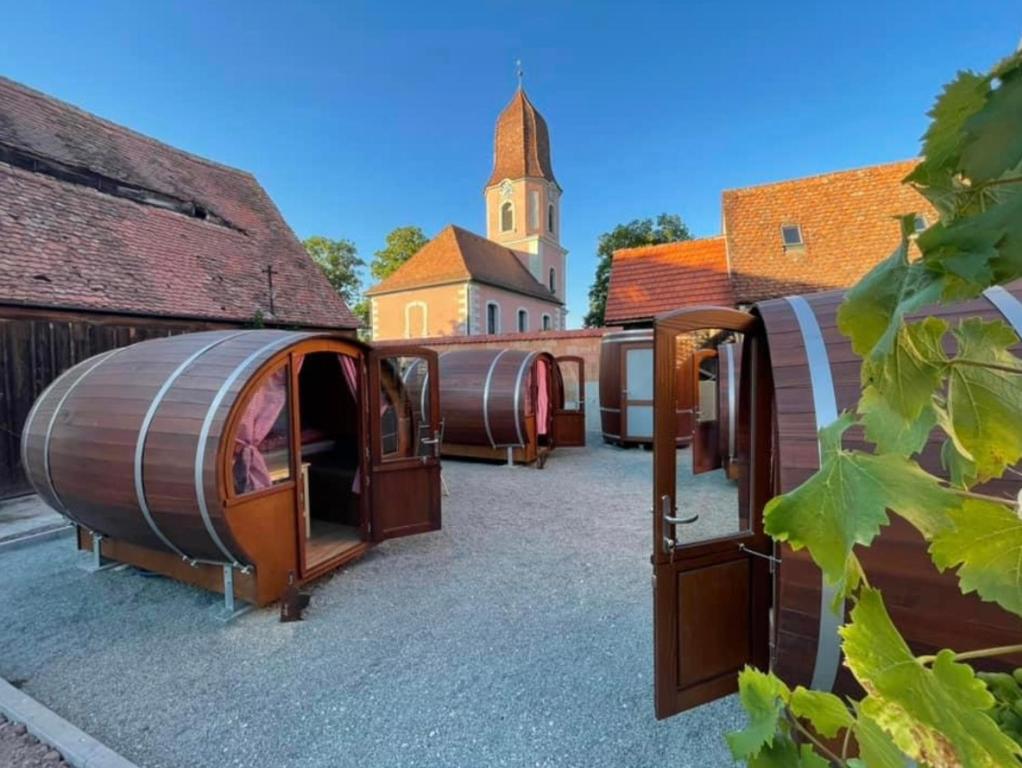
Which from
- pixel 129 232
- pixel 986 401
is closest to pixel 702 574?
pixel 986 401

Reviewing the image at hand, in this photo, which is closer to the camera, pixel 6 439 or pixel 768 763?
pixel 768 763

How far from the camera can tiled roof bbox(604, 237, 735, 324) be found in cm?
1397

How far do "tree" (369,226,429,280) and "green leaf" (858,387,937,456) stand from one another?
40.1 m

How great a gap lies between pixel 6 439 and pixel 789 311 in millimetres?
9988

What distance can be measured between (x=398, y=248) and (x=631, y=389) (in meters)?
31.9

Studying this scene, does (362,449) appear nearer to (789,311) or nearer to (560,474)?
(789,311)

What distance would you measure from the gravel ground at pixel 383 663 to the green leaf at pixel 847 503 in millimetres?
2730

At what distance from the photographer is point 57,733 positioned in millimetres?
2744

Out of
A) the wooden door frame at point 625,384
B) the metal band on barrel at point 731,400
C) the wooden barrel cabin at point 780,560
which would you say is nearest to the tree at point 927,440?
the wooden barrel cabin at point 780,560

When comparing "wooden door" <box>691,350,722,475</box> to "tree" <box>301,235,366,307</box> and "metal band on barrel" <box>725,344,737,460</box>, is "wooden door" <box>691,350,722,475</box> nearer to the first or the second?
"metal band on barrel" <box>725,344,737,460</box>

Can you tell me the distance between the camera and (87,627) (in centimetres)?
394

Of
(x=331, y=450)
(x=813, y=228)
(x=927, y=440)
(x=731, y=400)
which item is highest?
(x=813, y=228)

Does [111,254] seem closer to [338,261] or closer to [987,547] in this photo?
[987,547]

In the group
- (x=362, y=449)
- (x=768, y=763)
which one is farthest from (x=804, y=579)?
(x=362, y=449)
